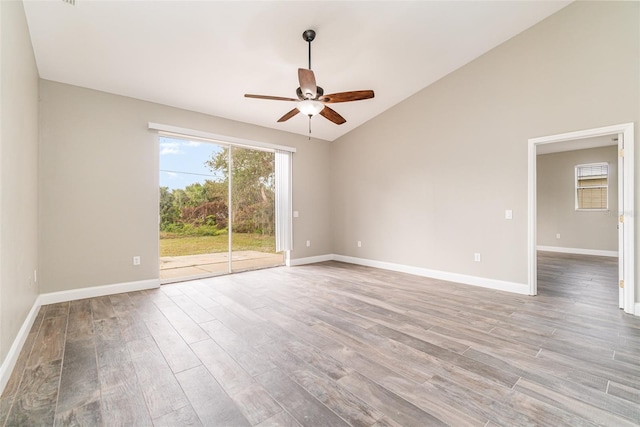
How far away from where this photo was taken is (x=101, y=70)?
3432 mm

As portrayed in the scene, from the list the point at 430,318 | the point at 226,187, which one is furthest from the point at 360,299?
the point at 226,187

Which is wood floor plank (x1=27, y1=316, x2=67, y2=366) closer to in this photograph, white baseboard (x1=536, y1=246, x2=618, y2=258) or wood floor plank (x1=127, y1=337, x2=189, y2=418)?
wood floor plank (x1=127, y1=337, x2=189, y2=418)

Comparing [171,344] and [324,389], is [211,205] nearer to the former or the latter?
[171,344]

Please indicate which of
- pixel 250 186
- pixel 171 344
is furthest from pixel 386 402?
pixel 250 186

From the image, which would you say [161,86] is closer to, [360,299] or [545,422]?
[360,299]

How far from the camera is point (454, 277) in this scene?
448 centimetres

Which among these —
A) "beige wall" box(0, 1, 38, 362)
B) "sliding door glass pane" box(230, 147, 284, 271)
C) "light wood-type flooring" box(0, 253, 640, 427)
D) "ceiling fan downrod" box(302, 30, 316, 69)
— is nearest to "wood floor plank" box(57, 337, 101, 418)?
"light wood-type flooring" box(0, 253, 640, 427)

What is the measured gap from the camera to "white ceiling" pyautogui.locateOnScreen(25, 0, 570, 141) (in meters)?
2.81

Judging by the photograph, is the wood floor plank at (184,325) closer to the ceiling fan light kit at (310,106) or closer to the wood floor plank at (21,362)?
the wood floor plank at (21,362)

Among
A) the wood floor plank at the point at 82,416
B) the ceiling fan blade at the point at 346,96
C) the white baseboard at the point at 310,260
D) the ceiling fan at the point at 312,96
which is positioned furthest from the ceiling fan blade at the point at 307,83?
the white baseboard at the point at 310,260

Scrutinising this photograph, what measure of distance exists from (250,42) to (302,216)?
11.5ft

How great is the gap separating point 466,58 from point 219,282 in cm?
520

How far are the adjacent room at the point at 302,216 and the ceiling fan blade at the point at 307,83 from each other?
39 millimetres

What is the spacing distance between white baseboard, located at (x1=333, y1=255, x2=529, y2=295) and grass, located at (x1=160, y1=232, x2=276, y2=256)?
207cm
